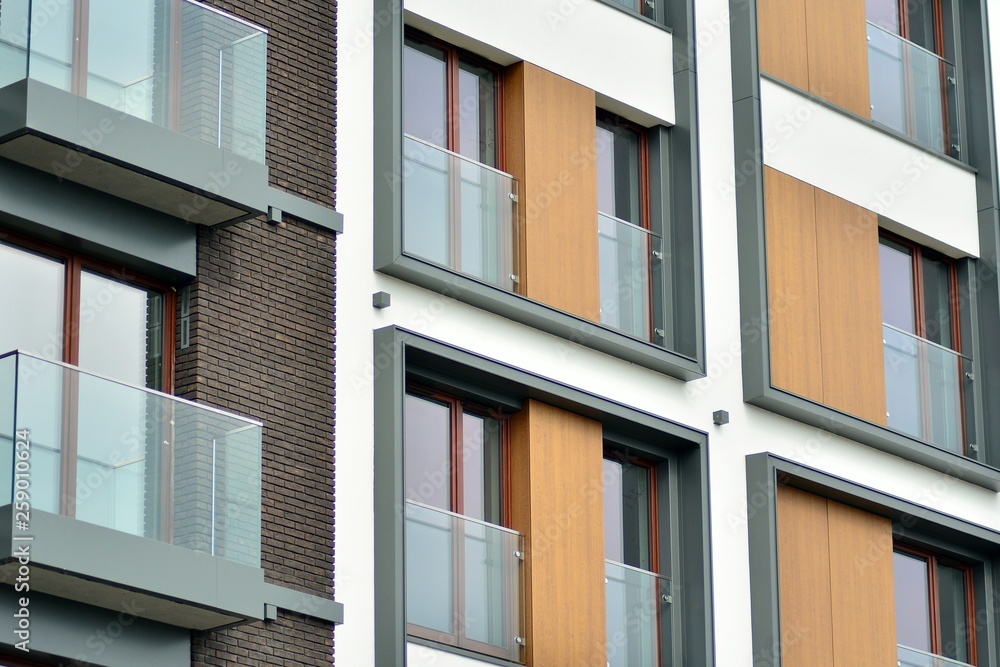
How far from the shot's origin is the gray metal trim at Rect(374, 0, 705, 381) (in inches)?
791

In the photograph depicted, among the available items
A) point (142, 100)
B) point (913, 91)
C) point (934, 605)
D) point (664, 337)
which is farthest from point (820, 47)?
point (142, 100)

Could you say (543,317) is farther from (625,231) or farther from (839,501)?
(839,501)

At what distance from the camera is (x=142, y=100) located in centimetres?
1789

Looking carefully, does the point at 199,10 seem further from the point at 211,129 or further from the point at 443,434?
the point at 443,434

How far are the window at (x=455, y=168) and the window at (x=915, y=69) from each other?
20.2 ft

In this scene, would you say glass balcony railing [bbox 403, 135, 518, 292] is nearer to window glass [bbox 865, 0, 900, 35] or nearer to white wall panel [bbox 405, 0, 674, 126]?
white wall panel [bbox 405, 0, 674, 126]

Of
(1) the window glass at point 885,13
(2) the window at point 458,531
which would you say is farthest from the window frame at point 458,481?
(1) the window glass at point 885,13

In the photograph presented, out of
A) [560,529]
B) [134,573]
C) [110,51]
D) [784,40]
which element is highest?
[784,40]

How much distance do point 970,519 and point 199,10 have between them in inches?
439

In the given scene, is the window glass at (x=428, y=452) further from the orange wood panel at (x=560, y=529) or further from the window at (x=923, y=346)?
the window at (x=923, y=346)

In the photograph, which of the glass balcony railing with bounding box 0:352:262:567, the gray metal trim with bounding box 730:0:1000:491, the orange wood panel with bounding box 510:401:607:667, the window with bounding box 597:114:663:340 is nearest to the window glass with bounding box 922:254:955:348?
the gray metal trim with bounding box 730:0:1000:491

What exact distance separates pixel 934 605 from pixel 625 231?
591cm

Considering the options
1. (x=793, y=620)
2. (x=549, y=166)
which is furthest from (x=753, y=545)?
(x=549, y=166)

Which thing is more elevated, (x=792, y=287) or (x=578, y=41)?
(x=578, y=41)
